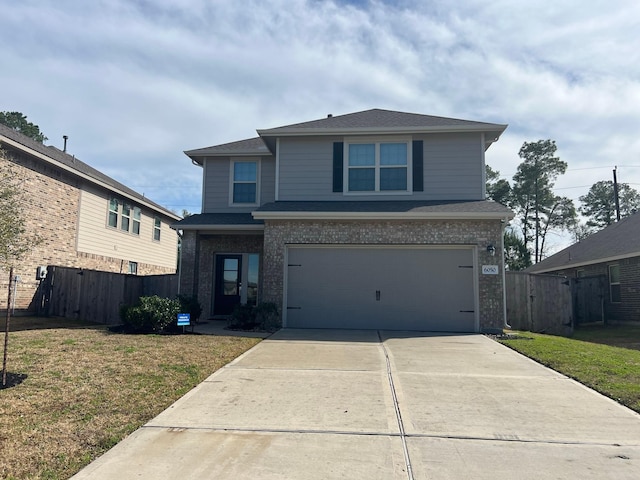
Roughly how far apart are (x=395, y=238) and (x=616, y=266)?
10464 mm

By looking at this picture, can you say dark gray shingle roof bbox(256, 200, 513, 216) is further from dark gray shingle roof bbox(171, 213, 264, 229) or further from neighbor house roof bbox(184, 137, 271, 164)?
neighbor house roof bbox(184, 137, 271, 164)

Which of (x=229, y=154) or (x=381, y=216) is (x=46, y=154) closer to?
(x=229, y=154)

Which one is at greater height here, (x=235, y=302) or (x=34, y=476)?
(x=235, y=302)

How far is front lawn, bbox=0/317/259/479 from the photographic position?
12.5 feet

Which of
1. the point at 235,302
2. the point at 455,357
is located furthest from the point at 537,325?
the point at 235,302

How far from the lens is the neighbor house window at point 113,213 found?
18219 millimetres

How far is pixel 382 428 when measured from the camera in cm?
446

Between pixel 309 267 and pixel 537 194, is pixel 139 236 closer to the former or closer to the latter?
pixel 309 267

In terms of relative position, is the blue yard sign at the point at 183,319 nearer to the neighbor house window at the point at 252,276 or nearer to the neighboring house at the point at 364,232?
the neighboring house at the point at 364,232

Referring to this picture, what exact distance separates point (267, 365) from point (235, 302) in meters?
7.23

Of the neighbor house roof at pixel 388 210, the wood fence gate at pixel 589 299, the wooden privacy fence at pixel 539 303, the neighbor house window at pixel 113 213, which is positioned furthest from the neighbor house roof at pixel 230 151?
the wood fence gate at pixel 589 299

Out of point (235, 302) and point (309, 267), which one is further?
point (235, 302)

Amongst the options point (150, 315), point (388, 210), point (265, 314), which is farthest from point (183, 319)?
point (388, 210)

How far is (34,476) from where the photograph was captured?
335 centimetres
